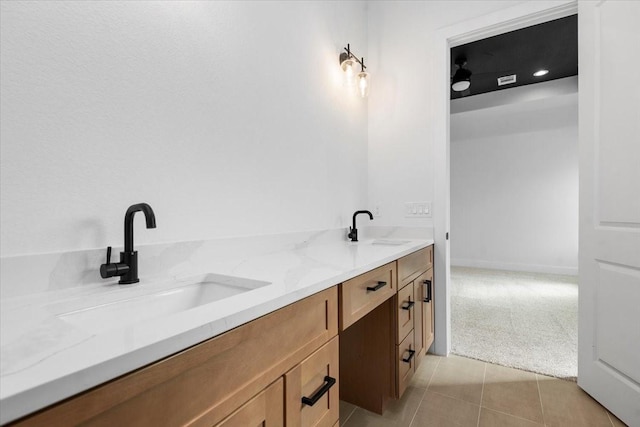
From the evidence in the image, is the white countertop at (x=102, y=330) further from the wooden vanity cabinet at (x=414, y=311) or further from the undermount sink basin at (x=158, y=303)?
A: the wooden vanity cabinet at (x=414, y=311)

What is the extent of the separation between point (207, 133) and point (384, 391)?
1.41 meters

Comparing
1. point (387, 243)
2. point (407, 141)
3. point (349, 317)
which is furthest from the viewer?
point (407, 141)

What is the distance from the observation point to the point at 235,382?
56cm

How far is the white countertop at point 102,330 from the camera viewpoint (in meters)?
0.33

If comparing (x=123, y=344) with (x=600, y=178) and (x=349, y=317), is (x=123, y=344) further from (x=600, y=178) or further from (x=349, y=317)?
(x=600, y=178)

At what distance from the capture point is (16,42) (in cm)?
71

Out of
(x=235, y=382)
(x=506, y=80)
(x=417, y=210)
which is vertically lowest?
(x=235, y=382)

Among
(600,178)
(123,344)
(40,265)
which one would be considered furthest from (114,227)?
(600,178)

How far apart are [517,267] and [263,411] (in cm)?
521

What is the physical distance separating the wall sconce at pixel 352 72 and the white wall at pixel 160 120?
0.23 m

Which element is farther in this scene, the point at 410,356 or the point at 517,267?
the point at 517,267

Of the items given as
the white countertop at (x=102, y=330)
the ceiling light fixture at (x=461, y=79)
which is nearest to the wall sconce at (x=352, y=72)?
the white countertop at (x=102, y=330)

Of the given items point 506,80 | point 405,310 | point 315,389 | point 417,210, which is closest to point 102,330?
point 315,389

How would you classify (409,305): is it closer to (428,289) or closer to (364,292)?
(428,289)
